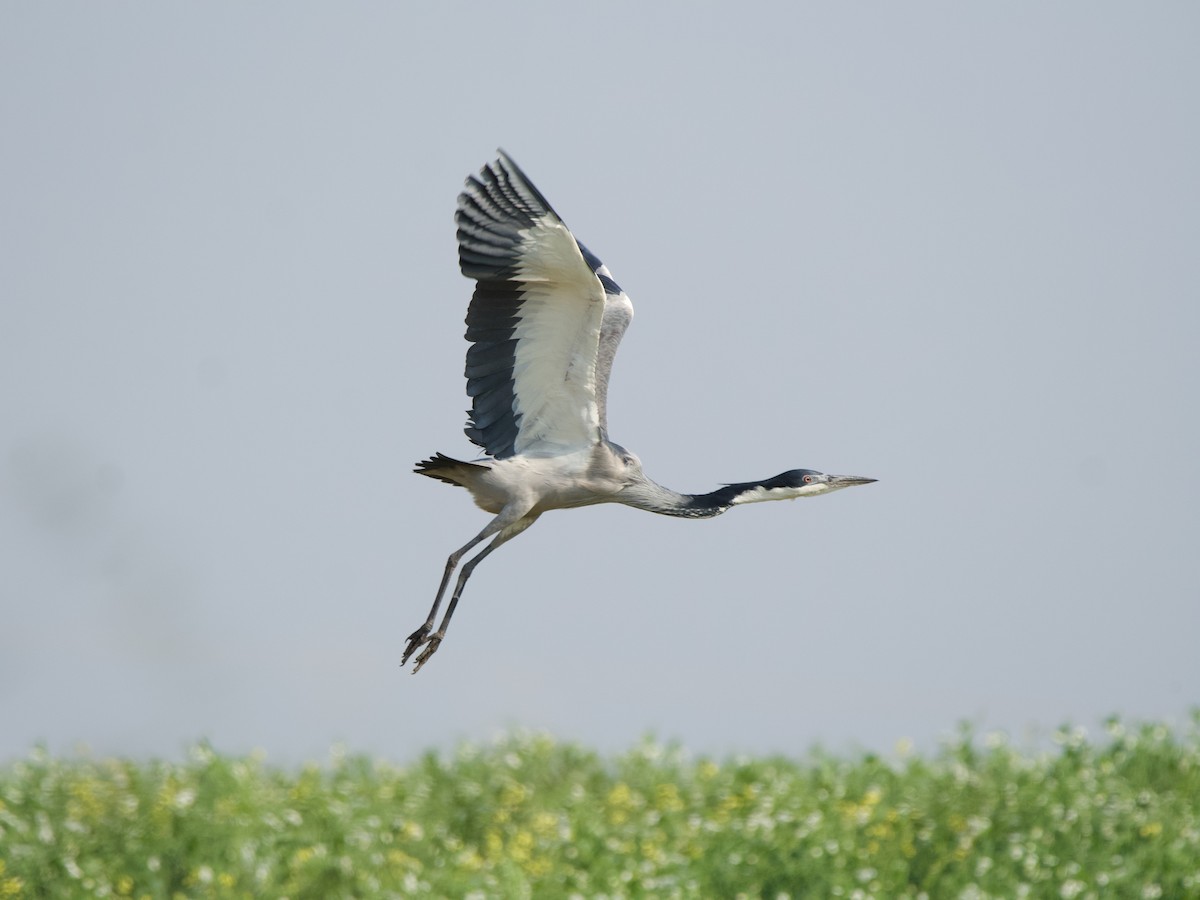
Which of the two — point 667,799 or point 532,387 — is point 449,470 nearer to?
point 532,387

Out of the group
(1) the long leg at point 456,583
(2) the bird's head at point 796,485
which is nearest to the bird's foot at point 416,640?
(1) the long leg at point 456,583

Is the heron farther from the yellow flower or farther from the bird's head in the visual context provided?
the yellow flower

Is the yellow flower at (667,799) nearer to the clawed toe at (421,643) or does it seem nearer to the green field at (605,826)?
the green field at (605,826)

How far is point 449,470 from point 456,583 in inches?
23.6

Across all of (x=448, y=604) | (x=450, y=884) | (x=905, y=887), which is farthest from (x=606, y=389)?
(x=905, y=887)

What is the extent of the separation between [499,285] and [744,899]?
472 cm

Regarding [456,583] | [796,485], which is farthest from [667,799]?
[456,583]

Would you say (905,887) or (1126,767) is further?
(1126,767)

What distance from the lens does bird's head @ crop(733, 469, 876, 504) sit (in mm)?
9445

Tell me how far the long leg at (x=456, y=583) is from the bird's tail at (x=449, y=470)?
27 cm

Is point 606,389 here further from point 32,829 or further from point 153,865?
point 32,829

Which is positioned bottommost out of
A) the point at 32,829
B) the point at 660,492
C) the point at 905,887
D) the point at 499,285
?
the point at 32,829

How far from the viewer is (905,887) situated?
37.1ft

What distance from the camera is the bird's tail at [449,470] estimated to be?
860 cm
